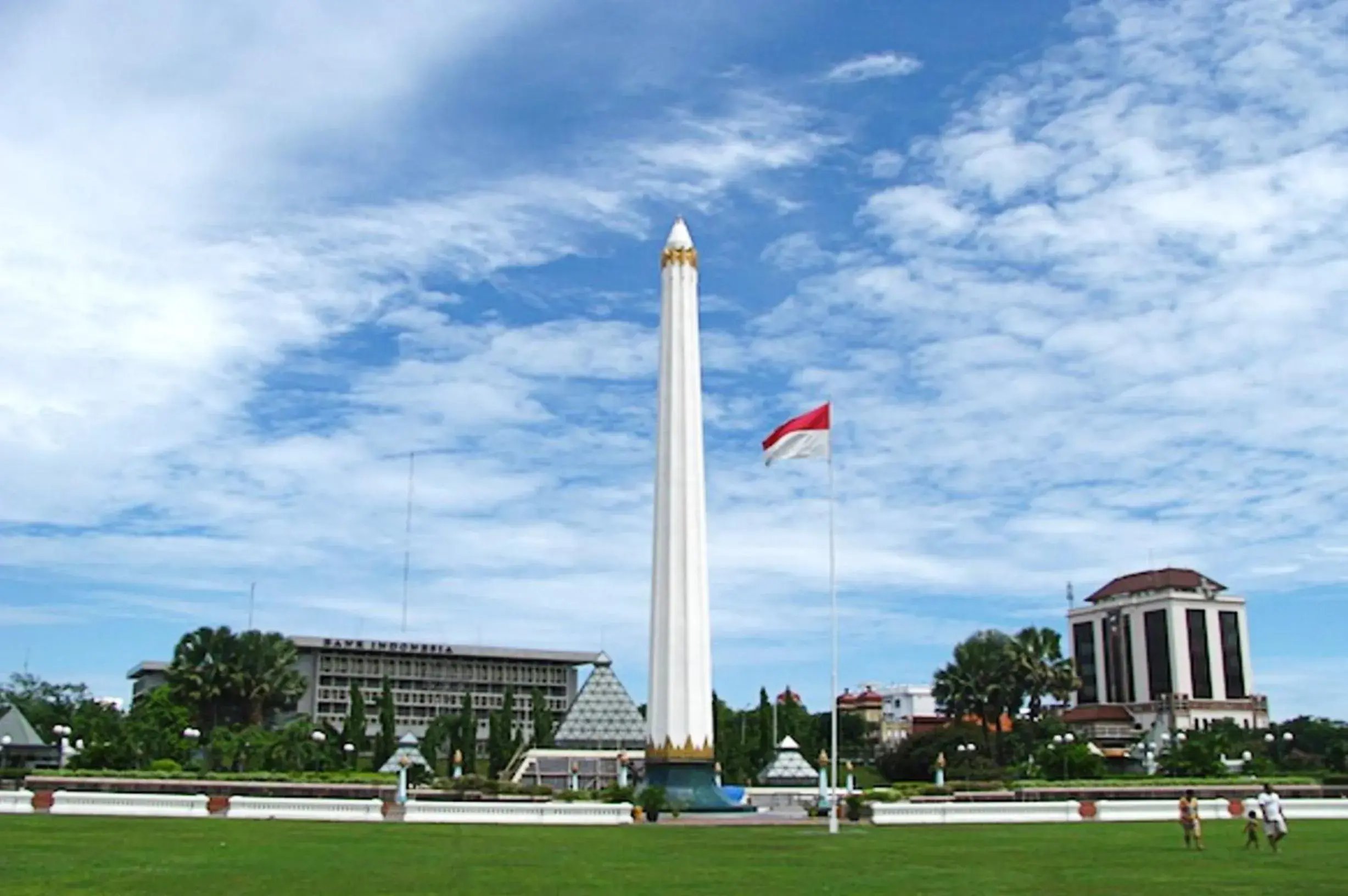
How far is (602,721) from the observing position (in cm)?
7531

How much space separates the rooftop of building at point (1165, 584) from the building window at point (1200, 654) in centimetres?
283

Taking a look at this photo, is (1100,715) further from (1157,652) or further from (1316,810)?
(1316,810)

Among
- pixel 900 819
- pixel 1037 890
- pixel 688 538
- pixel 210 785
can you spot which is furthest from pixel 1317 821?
pixel 210 785

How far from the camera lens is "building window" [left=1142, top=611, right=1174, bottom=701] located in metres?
128

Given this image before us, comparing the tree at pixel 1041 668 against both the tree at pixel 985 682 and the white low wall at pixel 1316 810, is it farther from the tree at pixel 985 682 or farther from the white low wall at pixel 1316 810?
the white low wall at pixel 1316 810

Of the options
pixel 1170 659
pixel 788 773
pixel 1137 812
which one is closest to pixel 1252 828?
pixel 1137 812

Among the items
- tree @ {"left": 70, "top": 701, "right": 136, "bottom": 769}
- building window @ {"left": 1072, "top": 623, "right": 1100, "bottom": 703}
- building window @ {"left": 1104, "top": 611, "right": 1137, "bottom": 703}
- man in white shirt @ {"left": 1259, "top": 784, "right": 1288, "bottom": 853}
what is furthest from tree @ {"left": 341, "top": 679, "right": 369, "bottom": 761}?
building window @ {"left": 1072, "top": 623, "right": 1100, "bottom": 703}

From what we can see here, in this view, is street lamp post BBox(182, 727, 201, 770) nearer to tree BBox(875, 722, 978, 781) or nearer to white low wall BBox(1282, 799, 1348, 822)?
tree BBox(875, 722, 978, 781)

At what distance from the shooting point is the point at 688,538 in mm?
48500

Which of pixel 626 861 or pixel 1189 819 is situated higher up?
pixel 1189 819

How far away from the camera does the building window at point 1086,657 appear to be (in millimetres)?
141125

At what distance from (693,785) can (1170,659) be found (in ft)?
310

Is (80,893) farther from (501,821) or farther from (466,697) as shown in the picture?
(466,697)

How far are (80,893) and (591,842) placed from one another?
13955 millimetres
